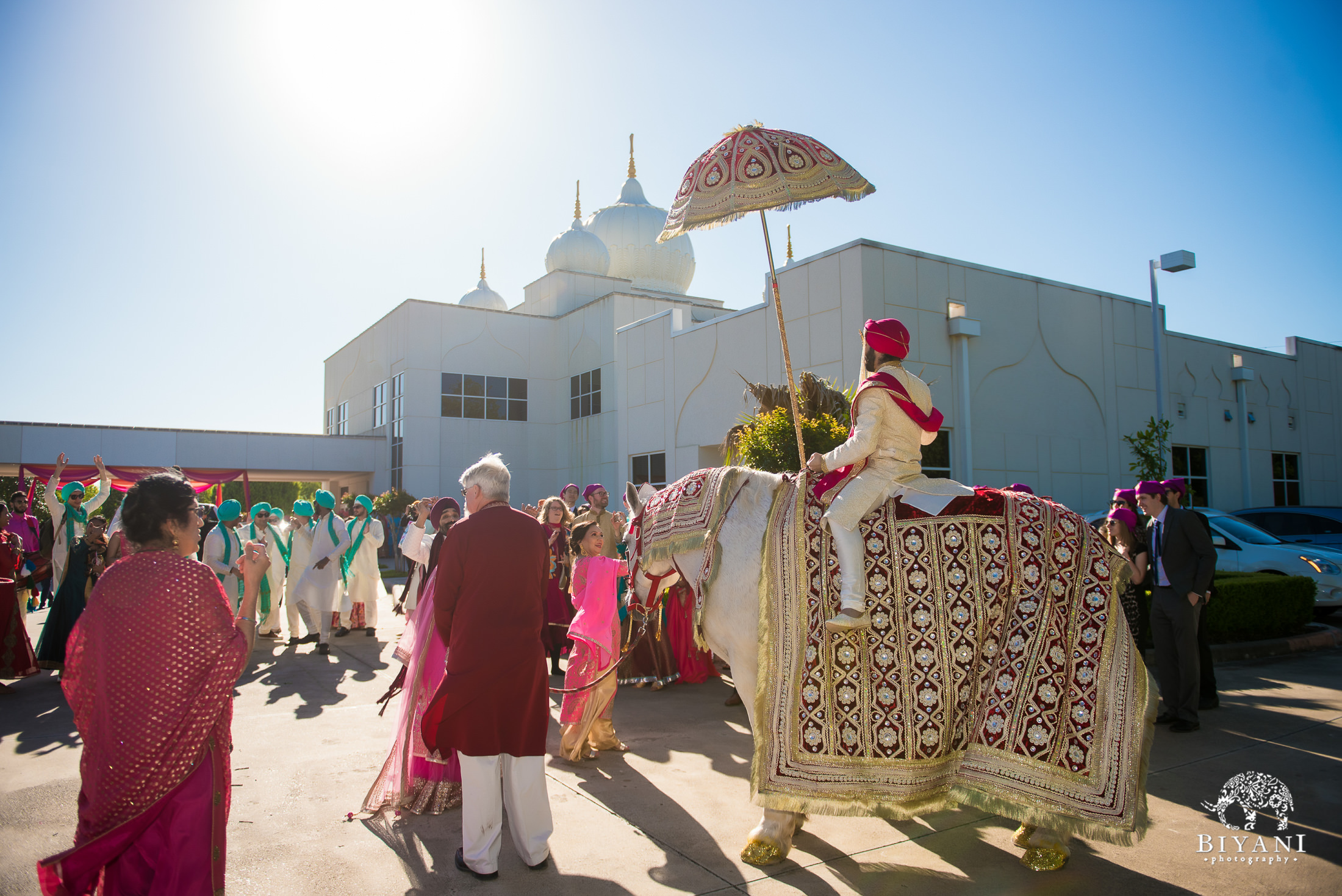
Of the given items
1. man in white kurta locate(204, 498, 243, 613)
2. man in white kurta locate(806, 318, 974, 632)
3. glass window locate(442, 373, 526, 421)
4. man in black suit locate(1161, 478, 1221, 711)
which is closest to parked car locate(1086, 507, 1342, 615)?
man in black suit locate(1161, 478, 1221, 711)

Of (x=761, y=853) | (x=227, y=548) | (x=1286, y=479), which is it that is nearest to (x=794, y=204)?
(x=761, y=853)

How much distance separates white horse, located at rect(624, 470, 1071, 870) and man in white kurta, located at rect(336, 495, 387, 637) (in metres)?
7.91

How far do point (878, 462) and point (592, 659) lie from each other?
2703 millimetres

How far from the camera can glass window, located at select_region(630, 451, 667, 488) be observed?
19812mm

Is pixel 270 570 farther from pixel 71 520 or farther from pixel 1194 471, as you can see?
pixel 1194 471

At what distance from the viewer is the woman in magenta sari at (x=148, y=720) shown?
2471mm

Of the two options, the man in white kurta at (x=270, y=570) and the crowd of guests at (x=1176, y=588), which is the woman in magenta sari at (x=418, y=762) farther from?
the man in white kurta at (x=270, y=570)

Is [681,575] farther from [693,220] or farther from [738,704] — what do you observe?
[738,704]

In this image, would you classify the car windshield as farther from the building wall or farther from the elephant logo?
the elephant logo

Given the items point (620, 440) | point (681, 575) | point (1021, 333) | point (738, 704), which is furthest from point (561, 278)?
point (681, 575)

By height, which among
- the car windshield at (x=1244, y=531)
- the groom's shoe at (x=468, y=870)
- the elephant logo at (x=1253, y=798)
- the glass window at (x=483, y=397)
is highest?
the glass window at (x=483, y=397)

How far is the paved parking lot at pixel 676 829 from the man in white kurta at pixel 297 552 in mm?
4269

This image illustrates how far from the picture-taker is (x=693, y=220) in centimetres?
471

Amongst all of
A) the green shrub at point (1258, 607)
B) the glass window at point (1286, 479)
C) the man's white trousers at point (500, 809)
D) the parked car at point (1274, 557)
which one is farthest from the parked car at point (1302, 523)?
the man's white trousers at point (500, 809)
